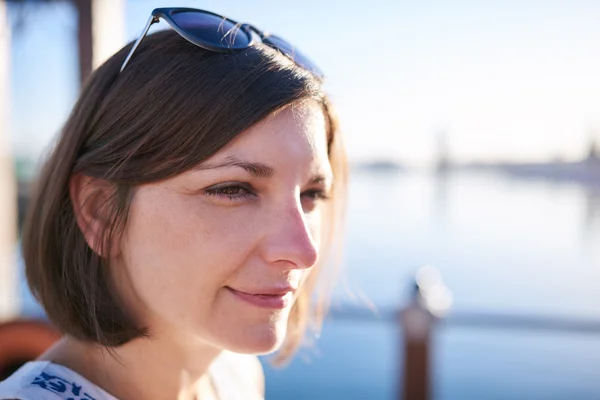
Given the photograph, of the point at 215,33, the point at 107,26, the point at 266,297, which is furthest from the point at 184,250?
the point at 107,26

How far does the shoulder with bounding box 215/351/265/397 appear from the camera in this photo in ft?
5.27

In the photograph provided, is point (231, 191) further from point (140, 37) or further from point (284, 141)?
point (140, 37)

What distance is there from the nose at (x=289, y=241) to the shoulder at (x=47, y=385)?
460mm

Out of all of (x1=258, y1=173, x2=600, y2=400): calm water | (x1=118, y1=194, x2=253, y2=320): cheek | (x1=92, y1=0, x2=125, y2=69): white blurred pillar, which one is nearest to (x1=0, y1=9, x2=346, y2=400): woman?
(x1=118, y1=194, x2=253, y2=320): cheek

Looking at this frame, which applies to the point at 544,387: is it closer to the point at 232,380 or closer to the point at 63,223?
the point at 232,380

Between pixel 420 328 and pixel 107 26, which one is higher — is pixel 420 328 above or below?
below

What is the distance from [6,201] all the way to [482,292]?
768 centimetres

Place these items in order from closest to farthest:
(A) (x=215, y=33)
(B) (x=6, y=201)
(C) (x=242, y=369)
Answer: (A) (x=215, y=33) < (C) (x=242, y=369) < (B) (x=6, y=201)

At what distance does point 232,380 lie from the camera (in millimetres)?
1595

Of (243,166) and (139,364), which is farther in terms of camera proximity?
(139,364)

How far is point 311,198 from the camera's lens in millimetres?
1299

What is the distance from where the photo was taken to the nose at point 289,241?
1132mm

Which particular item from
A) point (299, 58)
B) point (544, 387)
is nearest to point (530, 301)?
point (544, 387)

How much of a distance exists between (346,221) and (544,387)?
4812 millimetres
